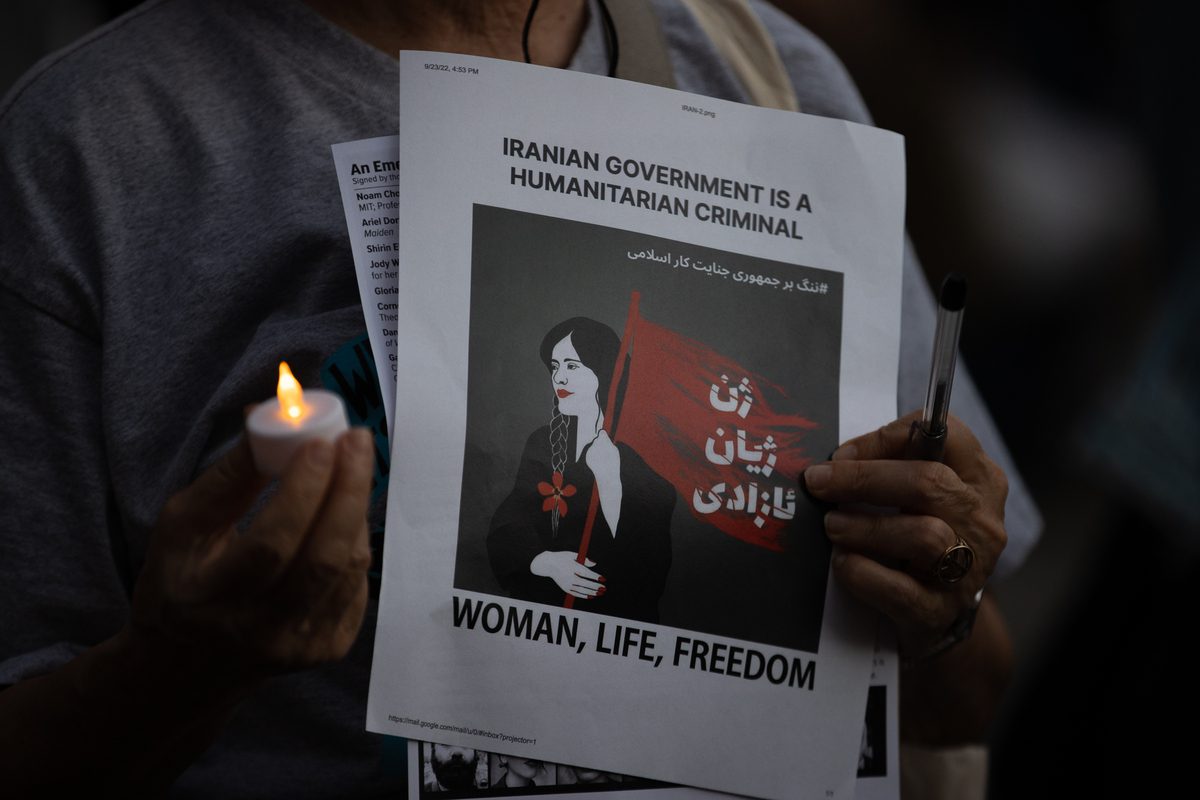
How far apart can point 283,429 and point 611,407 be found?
25 centimetres

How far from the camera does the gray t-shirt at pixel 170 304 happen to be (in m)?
0.70

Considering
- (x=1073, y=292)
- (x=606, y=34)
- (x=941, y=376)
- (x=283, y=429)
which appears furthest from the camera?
(x=1073, y=292)

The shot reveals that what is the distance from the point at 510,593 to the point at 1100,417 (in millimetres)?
1280

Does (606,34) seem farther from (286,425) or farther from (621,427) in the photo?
(286,425)

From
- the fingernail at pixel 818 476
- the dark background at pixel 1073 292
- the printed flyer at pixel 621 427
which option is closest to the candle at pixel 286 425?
the printed flyer at pixel 621 427

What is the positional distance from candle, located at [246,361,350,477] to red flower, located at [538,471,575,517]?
19 centimetres

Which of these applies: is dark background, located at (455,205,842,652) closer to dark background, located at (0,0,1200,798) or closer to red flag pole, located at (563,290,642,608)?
red flag pole, located at (563,290,642,608)

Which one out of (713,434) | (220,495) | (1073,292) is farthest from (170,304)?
(1073,292)

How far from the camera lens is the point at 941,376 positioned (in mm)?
640

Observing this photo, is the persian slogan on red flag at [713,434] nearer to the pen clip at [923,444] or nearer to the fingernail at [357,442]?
the pen clip at [923,444]

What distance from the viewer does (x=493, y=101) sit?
2.25 ft

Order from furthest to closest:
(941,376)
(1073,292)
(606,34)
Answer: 1. (1073,292)
2. (606,34)
3. (941,376)

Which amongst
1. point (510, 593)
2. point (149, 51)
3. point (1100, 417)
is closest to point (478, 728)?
point (510, 593)

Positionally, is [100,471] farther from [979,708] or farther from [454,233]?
[979,708]
